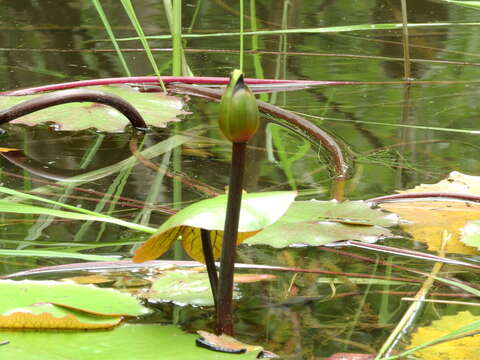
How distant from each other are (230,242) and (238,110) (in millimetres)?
117

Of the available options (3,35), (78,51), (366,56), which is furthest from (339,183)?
(3,35)

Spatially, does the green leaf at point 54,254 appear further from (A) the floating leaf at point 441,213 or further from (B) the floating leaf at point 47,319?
(A) the floating leaf at point 441,213

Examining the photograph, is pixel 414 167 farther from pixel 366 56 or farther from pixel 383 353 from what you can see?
pixel 366 56

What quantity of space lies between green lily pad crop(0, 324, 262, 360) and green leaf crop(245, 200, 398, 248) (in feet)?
0.90

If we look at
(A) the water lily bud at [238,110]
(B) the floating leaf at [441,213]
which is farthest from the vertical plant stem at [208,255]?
(B) the floating leaf at [441,213]

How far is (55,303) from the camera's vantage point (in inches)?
28.0

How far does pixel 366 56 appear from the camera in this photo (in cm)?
218

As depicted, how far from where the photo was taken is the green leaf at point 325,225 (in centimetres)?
97

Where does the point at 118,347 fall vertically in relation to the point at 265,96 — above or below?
below

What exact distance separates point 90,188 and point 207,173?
187mm

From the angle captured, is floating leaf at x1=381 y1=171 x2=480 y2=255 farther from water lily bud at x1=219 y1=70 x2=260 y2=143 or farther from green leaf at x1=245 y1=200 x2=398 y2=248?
water lily bud at x1=219 y1=70 x2=260 y2=143

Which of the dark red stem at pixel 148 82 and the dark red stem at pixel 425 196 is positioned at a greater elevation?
the dark red stem at pixel 148 82

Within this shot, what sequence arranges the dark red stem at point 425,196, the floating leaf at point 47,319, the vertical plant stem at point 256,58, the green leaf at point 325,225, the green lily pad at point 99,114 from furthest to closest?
the vertical plant stem at point 256,58 → the green lily pad at point 99,114 → the dark red stem at point 425,196 → the green leaf at point 325,225 → the floating leaf at point 47,319

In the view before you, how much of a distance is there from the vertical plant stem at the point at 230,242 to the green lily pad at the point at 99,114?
0.87 metres
